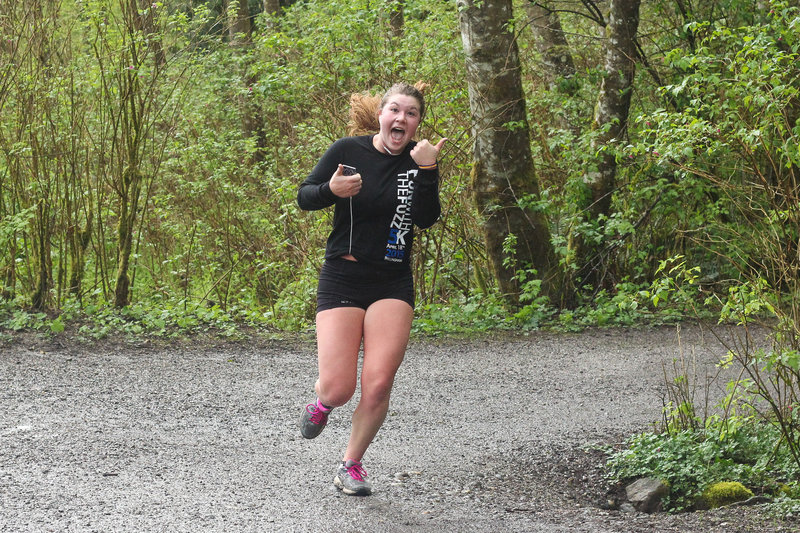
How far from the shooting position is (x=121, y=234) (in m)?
11.0

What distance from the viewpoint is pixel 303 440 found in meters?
6.52

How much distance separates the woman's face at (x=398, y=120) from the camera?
4973 millimetres

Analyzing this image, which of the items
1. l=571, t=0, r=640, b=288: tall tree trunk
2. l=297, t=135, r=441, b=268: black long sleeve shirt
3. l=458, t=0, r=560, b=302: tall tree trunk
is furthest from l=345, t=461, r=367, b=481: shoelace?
l=571, t=0, r=640, b=288: tall tree trunk

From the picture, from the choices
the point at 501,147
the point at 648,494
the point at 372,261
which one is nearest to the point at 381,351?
the point at 372,261

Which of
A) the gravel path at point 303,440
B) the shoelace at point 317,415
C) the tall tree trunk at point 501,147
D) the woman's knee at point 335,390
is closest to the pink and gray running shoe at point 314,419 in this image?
the shoelace at point 317,415

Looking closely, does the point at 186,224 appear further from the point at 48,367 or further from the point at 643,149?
the point at 643,149

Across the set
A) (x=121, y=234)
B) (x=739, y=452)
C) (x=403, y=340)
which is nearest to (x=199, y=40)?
(x=121, y=234)

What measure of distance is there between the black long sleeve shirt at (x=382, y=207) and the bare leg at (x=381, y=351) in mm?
257

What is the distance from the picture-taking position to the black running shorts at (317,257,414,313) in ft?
16.4

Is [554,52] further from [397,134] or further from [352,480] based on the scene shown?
[352,480]

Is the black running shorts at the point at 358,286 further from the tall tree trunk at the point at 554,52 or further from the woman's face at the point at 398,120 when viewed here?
the tall tree trunk at the point at 554,52

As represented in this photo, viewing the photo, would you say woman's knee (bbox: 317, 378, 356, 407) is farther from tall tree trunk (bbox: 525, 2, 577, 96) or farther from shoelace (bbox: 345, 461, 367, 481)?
tall tree trunk (bbox: 525, 2, 577, 96)

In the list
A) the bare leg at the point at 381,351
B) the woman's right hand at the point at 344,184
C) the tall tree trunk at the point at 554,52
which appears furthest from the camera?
the tall tree trunk at the point at 554,52

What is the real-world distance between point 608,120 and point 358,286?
7.14m
